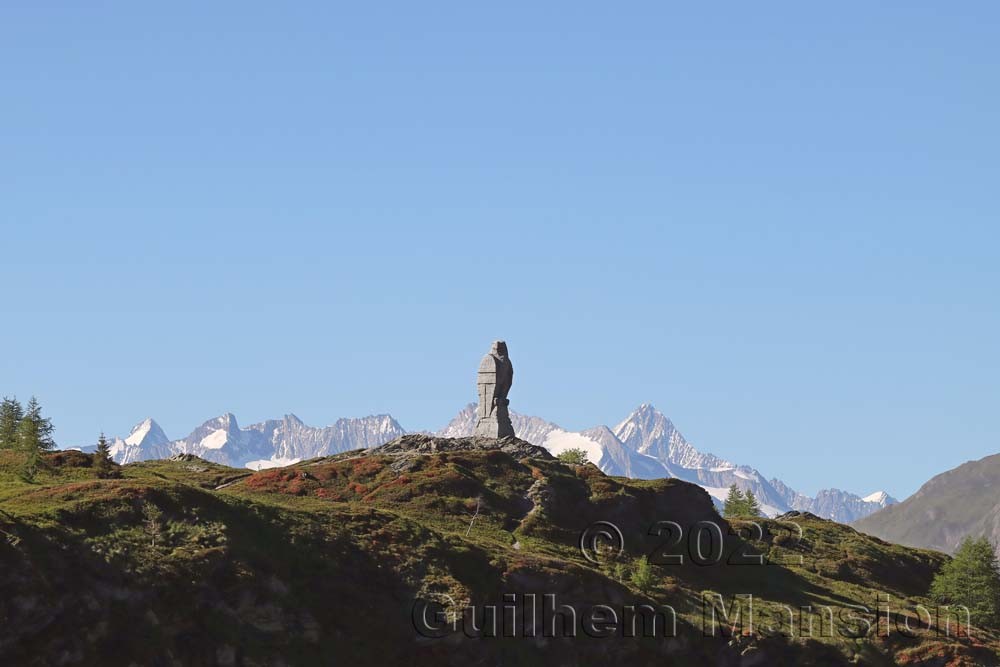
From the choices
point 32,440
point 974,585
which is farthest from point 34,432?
point 974,585

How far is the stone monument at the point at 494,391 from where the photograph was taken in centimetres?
13862

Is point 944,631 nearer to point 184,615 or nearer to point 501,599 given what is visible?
point 501,599

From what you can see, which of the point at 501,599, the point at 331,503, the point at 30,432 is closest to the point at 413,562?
the point at 501,599

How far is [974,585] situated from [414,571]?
4784cm

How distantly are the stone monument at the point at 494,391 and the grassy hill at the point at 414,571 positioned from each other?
146 inches

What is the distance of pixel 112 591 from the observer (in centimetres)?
8706

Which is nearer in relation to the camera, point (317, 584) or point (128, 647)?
point (128, 647)

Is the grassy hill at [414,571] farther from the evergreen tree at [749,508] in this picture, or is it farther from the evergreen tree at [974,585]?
the evergreen tree at [749,508]

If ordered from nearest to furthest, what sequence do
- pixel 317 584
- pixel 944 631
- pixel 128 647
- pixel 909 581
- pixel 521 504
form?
pixel 128 647 → pixel 317 584 → pixel 944 631 → pixel 521 504 → pixel 909 581

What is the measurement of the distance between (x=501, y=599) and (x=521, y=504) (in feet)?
72.7

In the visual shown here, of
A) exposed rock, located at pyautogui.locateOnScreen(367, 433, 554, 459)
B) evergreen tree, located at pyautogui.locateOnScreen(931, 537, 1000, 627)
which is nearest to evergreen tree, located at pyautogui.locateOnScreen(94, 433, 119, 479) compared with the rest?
exposed rock, located at pyautogui.locateOnScreen(367, 433, 554, 459)

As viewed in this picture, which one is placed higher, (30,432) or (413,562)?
(30,432)

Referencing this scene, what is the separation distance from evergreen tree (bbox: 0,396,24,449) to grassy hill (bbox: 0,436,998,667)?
11.3m

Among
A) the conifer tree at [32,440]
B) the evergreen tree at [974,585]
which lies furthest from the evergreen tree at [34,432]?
the evergreen tree at [974,585]
